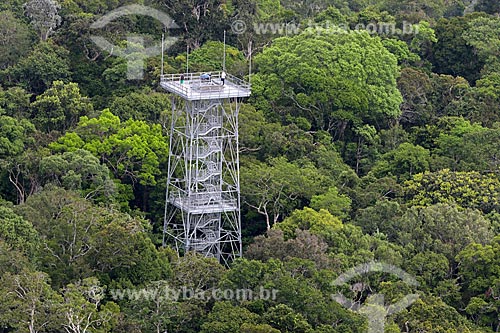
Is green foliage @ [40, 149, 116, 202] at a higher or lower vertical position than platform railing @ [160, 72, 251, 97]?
lower

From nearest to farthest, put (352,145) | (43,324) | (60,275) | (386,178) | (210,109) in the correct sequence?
(43,324) < (60,275) < (210,109) < (386,178) < (352,145)

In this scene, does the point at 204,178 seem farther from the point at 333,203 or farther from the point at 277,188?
the point at 333,203

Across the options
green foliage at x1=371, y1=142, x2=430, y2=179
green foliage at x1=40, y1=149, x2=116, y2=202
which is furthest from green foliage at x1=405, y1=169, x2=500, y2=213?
green foliage at x1=40, y1=149, x2=116, y2=202

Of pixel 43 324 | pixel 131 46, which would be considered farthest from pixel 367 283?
pixel 131 46

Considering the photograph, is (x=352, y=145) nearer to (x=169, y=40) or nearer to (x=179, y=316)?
(x=169, y=40)

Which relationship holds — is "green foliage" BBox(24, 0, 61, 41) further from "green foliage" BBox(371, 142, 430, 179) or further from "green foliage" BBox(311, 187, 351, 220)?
"green foliage" BBox(311, 187, 351, 220)

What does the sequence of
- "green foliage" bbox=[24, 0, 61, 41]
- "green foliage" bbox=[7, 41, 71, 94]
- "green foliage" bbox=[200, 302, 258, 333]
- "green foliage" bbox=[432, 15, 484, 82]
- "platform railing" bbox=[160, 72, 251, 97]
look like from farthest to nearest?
Answer: "green foliage" bbox=[432, 15, 484, 82] → "green foliage" bbox=[24, 0, 61, 41] → "green foliage" bbox=[7, 41, 71, 94] → "platform railing" bbox=[160, 72, 251, 97] → "green foliage" bbox=[200, 302, 258, 333]
